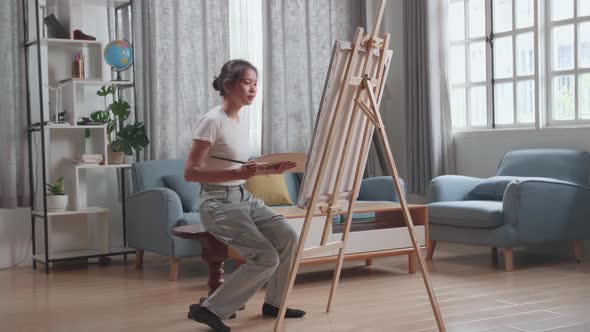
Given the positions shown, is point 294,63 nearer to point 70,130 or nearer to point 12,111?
point 70,130

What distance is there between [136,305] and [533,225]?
2572 millimetres

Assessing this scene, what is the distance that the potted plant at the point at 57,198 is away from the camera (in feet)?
18.5

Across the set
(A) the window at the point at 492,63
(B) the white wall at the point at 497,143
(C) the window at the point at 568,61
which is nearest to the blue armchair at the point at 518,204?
(B) the white wall at the point at 497,143

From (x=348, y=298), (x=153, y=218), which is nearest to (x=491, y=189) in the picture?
(x=348, y=298)

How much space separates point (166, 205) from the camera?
518 centimetres

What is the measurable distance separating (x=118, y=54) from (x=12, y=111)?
2.85ft

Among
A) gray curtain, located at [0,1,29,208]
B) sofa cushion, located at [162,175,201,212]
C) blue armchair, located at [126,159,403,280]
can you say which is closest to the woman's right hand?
blue armchair, located at [126,159,403,280]

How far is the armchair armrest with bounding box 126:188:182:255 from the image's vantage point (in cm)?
518

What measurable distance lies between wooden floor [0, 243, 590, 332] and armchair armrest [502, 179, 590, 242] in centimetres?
23

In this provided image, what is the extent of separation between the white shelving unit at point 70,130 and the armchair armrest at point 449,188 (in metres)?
2.25

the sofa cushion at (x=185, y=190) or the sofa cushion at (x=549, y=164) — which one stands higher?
the sofa cushion at (x=549, y=164)

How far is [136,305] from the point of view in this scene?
428 cm

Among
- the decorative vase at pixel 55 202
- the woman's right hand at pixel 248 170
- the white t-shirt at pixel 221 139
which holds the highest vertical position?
the white t-shirt at pixel 221 139

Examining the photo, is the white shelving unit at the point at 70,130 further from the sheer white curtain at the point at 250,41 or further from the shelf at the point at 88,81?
the sheer white curtain at the point at 250,41
